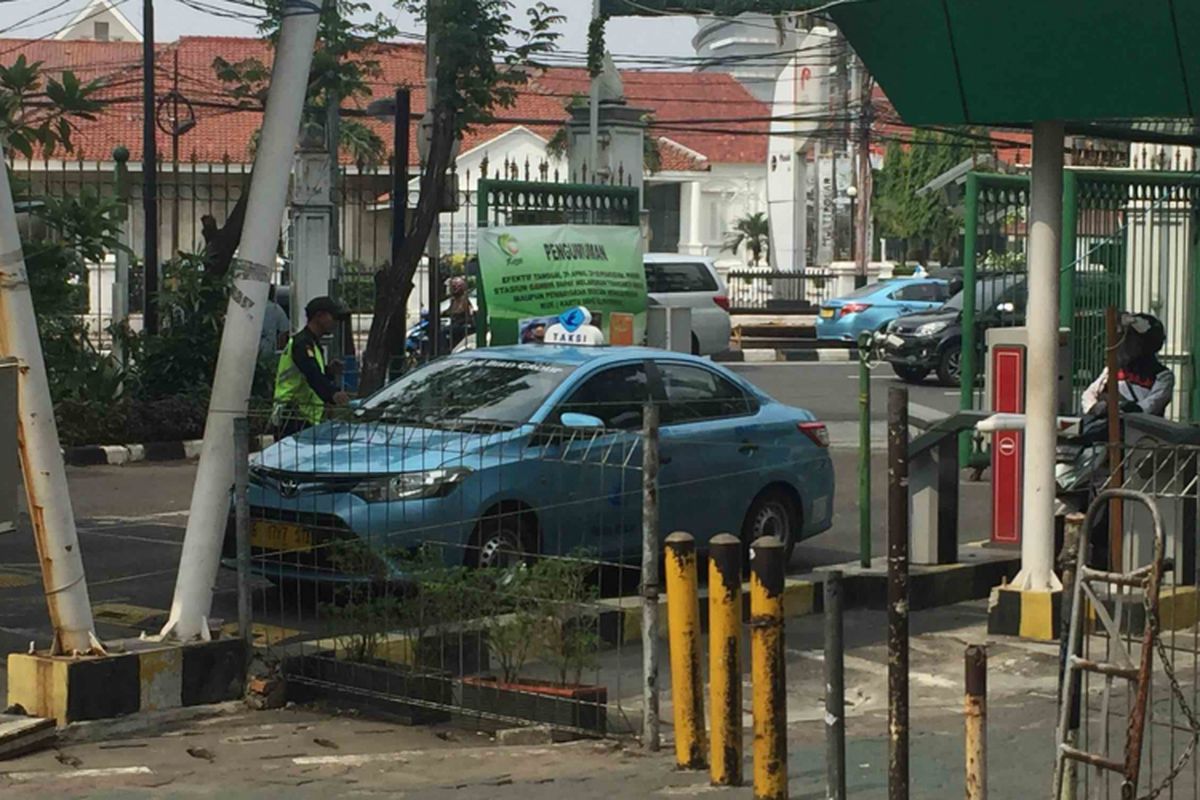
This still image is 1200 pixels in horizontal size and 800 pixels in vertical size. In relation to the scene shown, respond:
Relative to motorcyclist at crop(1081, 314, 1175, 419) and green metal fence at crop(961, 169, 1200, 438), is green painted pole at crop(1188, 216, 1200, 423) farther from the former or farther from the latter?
motorcyclist at crop(1081, 314, 1175, 419)

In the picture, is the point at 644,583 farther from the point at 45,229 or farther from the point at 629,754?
the point at 45,229

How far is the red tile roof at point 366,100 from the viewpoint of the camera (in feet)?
147

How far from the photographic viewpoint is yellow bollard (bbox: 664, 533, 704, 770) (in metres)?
7.10

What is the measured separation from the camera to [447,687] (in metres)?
8.23

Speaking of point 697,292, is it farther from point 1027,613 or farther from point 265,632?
point 265,632

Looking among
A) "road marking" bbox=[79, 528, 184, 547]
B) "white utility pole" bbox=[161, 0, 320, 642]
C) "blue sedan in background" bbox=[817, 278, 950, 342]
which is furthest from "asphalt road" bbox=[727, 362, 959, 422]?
"white utility pole" bbox=[161, 0, 320, 642]

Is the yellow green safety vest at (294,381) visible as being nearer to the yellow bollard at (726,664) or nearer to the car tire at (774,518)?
the car tire at (774,518)

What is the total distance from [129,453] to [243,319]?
10.1 m

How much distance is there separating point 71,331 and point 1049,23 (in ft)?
25.3

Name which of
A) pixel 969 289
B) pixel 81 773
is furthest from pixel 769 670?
pixel 969 289

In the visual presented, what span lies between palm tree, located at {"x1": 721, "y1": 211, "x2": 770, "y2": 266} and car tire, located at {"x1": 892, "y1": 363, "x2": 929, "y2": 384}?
41.6m

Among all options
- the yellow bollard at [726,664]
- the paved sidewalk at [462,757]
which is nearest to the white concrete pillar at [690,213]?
the paved sidewalk at [462,757]

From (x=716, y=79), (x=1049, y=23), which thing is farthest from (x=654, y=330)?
(x=716, y=79)

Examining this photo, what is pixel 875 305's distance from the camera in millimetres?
35438
